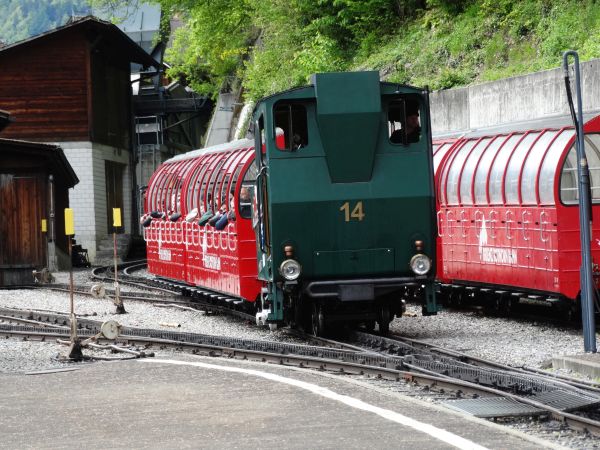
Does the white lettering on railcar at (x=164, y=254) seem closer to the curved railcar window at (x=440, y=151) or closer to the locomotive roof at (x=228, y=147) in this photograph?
the locomotive roof at (x=228, y=147)

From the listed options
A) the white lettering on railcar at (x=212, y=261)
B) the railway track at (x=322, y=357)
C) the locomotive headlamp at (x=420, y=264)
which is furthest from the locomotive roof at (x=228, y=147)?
the locomotive headlamp at (x=420, y=264)

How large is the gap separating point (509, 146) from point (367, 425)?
34.6 ft

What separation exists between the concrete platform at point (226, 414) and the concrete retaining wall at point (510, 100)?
10.6 m

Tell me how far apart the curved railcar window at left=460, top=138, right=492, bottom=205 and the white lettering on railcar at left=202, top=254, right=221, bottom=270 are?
4.07 meters

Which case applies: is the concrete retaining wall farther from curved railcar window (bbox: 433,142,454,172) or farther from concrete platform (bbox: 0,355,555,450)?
concrete platform (bbox: 0,355,555,450)

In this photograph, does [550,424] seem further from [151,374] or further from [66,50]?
[66,50]

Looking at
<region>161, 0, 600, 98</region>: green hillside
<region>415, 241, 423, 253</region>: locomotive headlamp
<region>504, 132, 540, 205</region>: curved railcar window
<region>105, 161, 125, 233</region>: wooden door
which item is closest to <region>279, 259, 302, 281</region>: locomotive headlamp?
<region>415, 241, 423, 253</region>: locomotive headlamp

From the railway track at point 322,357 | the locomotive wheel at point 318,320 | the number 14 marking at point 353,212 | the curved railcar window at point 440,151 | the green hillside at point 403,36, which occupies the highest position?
the green hillside at point 403,36

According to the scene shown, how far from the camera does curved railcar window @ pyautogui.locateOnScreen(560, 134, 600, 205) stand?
17.5 metres

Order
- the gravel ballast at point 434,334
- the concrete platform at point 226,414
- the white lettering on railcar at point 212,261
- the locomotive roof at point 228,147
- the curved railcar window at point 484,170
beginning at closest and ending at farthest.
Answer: the concrete platform at point 226,414
the gravel ballast at point 434,334
the curved railcar window at point 484,170
the locomotive roof at point 228,147
the white lettering on railcar at point 212,261

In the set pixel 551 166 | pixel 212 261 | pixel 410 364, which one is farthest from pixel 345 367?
pixel 212 261

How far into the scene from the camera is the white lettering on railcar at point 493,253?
767 inches

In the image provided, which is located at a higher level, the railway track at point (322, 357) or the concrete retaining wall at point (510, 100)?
the concrete retaining wall at point (510, 100)

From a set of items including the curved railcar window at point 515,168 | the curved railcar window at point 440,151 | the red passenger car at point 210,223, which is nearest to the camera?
the curved railcar window at point 515,168
